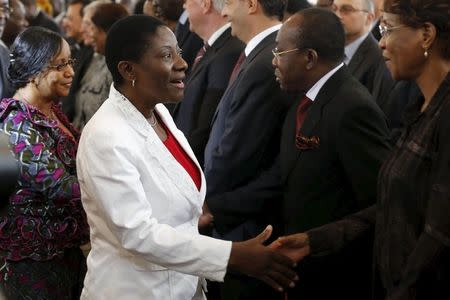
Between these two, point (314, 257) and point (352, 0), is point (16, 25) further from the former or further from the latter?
point (314, 257)

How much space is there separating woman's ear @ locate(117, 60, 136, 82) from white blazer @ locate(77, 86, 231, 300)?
0.06 meters

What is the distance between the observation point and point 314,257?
3242mm

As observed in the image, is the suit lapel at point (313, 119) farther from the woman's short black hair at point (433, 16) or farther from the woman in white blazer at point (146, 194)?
the woman's short black hair at point (433, 16)

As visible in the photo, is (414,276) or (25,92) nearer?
(414,276)

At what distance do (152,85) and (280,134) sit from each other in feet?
3.77

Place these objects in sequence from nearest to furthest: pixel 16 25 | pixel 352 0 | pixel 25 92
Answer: pixel 25 92 < pixel 352 0 < pixel 16 25

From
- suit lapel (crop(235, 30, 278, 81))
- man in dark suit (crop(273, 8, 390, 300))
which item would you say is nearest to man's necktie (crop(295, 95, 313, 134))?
man in dark suit (crop(273, 8, 390, 300))

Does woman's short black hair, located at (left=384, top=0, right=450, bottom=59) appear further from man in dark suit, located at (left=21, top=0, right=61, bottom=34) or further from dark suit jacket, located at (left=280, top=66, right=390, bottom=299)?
man in dark suit, located at (left=21, top=0, right=61, bottom=34)

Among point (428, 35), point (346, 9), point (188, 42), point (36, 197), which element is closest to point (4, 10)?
point (188, 42)

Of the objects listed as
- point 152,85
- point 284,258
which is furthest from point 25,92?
point 284,258

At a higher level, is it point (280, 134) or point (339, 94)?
point (339, 94)

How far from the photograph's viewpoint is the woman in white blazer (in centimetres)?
243

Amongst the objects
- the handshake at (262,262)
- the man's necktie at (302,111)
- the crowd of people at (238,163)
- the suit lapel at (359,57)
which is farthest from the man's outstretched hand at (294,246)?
the suit lapel at (359,57)

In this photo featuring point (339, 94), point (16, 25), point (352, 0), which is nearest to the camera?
point (339, 94)
